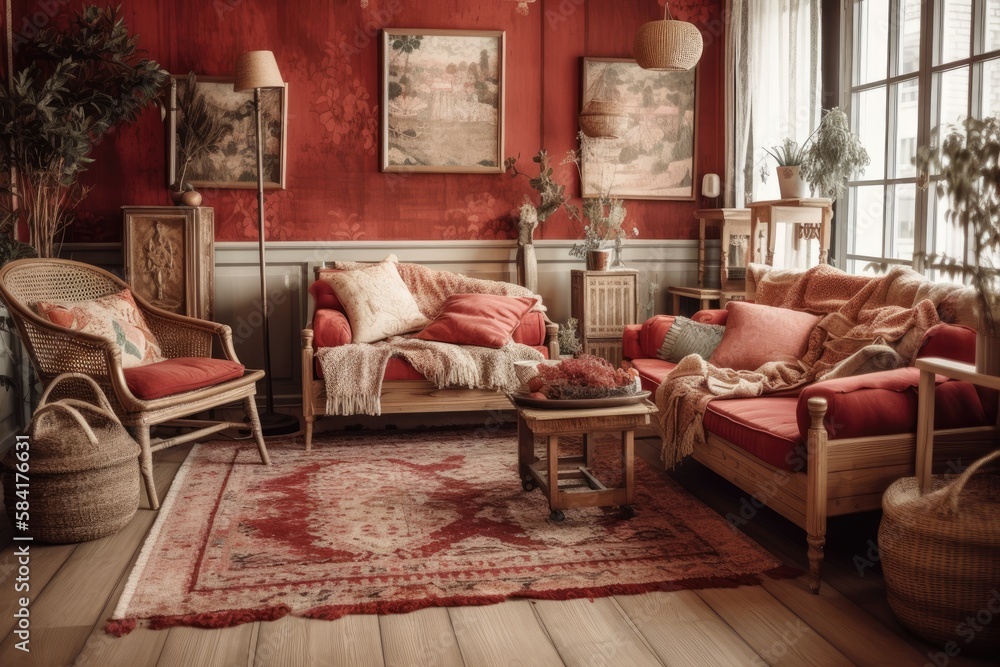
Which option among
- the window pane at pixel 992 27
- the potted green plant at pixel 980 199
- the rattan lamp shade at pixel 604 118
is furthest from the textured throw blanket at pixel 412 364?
the window pane at pixel 992 27

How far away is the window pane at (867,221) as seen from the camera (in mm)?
4516

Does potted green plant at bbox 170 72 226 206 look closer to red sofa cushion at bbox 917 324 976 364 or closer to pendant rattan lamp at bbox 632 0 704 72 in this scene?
pendant rattan lamp at bbox 632 0 704 72

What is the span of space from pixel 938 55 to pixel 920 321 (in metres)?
1.60

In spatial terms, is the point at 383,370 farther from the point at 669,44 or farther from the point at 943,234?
the point at 943,234

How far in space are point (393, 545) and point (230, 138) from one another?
324 centimetres

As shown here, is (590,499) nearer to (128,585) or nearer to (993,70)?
(128,585)

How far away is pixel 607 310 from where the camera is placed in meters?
5.45

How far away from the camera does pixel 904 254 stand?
14.1 feet

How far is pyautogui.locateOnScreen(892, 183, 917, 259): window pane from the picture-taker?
423 cm

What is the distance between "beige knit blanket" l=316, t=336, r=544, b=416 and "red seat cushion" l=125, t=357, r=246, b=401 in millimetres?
471

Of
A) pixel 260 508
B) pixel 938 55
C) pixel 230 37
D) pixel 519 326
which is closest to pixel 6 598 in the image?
pixel 260 508

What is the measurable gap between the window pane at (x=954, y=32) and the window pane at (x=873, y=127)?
0.49 m

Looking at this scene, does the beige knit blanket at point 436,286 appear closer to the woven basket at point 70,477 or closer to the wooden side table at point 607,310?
the wooden side table at point 607,310

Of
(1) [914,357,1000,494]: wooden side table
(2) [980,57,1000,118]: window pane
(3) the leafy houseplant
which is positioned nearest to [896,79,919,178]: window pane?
(2) [980,57,1000,118]: window pane
